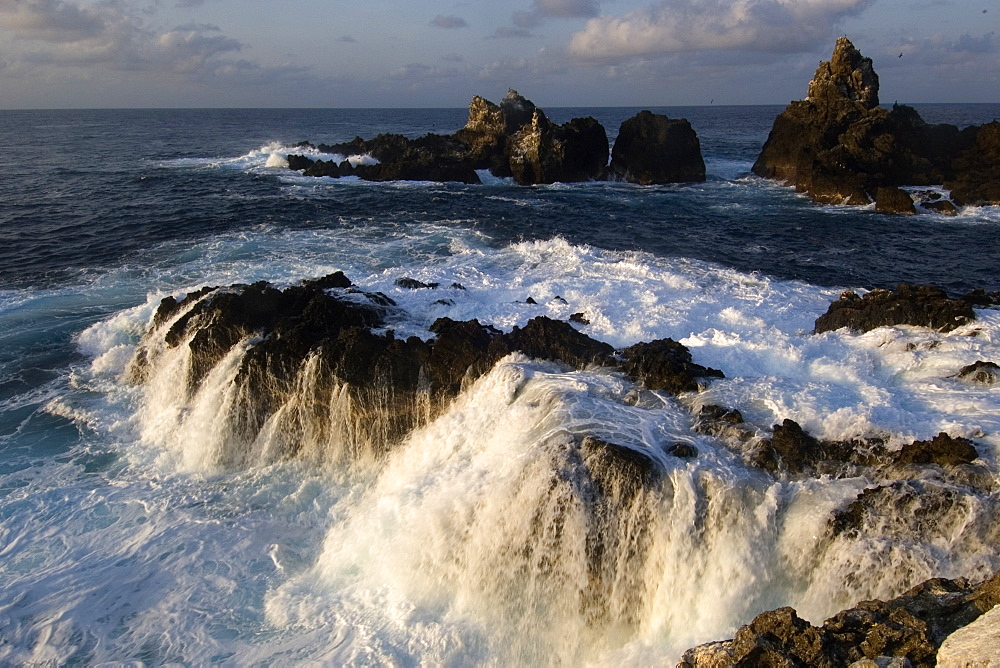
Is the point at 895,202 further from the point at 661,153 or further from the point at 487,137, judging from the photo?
the point at 487,137

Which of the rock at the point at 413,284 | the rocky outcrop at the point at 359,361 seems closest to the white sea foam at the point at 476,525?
the rocky outcrop at the point at 359,361

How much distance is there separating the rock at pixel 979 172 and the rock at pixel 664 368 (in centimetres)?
3166

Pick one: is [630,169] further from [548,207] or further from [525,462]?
[525,462]

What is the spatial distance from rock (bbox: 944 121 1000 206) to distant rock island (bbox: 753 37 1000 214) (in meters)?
0.05

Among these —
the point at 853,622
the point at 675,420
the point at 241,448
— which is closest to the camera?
the point at 853,622

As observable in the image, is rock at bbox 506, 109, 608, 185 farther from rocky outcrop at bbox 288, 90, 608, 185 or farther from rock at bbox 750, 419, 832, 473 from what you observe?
rock at bbox 750, 419, 832, 473

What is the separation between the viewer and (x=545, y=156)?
1844 inches

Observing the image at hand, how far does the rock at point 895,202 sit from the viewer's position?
33.6 m

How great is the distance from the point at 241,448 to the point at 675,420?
8.73 meters

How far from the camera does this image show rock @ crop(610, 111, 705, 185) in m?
47.3

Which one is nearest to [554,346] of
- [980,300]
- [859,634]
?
[859,634]

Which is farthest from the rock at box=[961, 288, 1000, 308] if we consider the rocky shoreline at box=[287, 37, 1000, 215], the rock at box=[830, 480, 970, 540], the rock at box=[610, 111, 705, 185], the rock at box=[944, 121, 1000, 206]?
the rock at box=[610, 111, 705, 185]

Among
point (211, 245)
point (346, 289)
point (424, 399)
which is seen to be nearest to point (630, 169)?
point (211, 245)

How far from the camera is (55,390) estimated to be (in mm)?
15148
